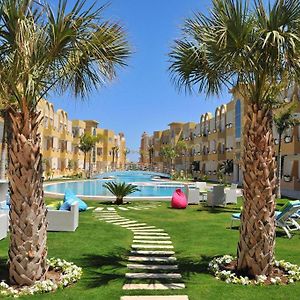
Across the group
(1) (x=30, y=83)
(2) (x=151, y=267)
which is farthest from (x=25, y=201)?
(2) (x=151, y=267)

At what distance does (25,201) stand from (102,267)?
7.64 ft

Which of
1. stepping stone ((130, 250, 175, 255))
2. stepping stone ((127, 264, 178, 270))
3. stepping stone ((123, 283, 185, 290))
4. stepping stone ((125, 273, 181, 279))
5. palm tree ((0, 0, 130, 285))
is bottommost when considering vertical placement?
stepping stone ((123, 283, 185, 290))

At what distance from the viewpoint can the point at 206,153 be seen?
5525cm

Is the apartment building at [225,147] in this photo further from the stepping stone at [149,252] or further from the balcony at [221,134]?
the stepping stone at [149,252]

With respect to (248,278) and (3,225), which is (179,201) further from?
(248,278)

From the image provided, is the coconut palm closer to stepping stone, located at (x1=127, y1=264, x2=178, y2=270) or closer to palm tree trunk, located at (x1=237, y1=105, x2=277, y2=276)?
stepping stone, located at (x1=127, y1=264, x2=178, y2=270)

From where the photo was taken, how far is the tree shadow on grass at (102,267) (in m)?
6.59

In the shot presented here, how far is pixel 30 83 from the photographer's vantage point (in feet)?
18.8

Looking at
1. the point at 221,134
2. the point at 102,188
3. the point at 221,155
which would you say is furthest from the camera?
the point at 221,134

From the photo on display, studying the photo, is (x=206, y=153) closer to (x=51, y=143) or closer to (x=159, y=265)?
(x=51, y=143)

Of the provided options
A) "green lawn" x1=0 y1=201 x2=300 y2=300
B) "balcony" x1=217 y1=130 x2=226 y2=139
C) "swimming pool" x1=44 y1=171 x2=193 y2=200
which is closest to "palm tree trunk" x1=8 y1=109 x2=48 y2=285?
"green lawn" x1=0 y1=201 x2=300 y2=300

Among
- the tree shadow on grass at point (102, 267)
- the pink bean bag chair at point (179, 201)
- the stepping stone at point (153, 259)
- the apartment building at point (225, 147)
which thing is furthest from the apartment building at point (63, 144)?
the stepping stone at point (153, 259)

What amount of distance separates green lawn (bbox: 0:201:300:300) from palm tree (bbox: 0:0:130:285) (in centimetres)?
75

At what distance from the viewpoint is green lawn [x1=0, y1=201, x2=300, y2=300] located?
5988 mm
